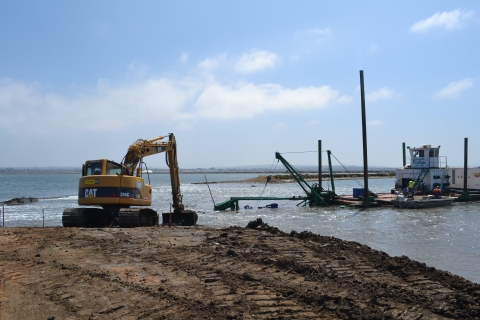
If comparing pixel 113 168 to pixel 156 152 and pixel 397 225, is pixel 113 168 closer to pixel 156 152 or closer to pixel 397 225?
pixel 156 152

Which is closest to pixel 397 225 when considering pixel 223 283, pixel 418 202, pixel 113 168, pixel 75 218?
pixel 418 202

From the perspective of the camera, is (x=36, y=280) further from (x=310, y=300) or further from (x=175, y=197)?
(x=175, y=197)

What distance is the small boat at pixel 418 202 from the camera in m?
29.6

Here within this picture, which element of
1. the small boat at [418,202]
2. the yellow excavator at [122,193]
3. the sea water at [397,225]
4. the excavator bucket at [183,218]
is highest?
the yellow excavator at [122,193]

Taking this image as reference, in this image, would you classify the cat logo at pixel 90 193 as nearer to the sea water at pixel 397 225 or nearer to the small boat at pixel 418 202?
the sea water at pixel 397 225

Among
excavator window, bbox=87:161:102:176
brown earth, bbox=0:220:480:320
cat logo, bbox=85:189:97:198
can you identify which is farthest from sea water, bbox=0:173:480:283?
cat logo, bbox=85:189:97:198

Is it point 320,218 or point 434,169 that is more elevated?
point 434,169

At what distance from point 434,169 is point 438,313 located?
3159 centimetres

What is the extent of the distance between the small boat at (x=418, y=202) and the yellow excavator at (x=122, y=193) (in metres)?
16.4

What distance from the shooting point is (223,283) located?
26.5 feet

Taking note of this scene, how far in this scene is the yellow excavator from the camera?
54.4 ft

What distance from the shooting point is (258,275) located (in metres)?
8.62

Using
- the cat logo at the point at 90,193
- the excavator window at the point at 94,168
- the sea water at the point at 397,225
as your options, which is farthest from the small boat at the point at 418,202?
the cat logo at the point at 90,193

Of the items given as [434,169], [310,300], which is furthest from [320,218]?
[310,300]
